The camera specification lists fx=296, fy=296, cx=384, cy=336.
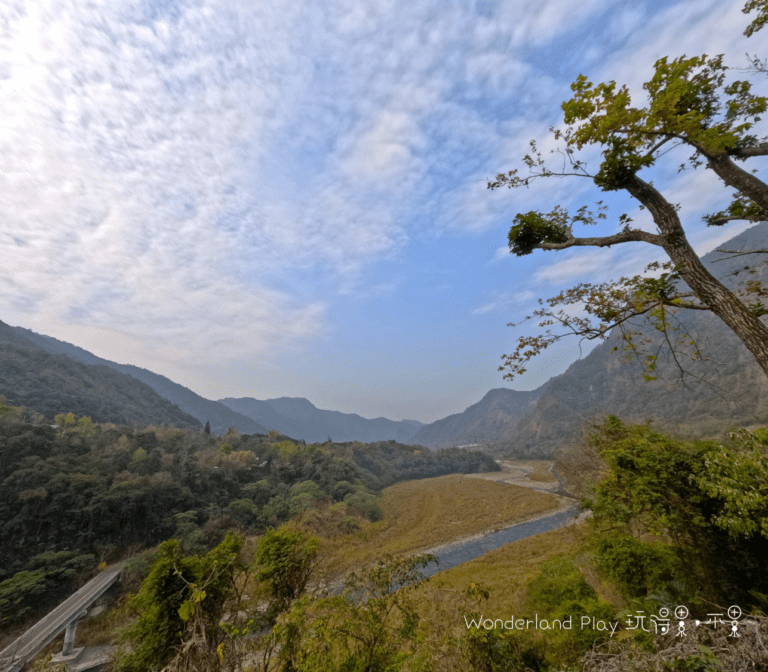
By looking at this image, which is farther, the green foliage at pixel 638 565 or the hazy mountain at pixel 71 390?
the hazy mountain at pixel 71 390

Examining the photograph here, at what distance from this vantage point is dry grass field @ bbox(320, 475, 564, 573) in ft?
68.6

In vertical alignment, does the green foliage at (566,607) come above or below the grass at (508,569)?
above

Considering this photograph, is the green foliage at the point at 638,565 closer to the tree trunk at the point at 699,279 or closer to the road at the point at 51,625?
the tree trunk at the point at 699,279

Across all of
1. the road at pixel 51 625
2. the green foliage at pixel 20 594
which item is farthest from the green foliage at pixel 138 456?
the green foliage at pixel 20 594

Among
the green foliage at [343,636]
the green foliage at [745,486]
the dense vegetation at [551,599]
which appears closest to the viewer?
the green foliage at [745,486]

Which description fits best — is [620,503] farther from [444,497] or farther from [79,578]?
[444,497]

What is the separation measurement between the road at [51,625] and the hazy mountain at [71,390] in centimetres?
3470

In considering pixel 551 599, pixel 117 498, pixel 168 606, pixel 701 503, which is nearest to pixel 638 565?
pixel 551 599

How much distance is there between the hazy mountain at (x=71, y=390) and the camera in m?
38.8

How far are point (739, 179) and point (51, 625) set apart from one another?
873 inches

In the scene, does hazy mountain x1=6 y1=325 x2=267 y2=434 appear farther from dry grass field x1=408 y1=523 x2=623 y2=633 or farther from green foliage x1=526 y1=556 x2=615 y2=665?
green foliage x1=526 y1=556 x2=615 y2=665

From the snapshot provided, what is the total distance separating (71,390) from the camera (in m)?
46.0

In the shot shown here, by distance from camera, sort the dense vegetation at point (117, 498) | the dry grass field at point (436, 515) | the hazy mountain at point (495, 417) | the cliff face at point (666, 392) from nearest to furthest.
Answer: the dense vegetation at point (117, 498), the dry grass field at point (436, 515), the cliff face at point (666, 392), the hazy mountain at point (495, 417)

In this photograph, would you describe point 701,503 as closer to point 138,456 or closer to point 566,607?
point 566,607
